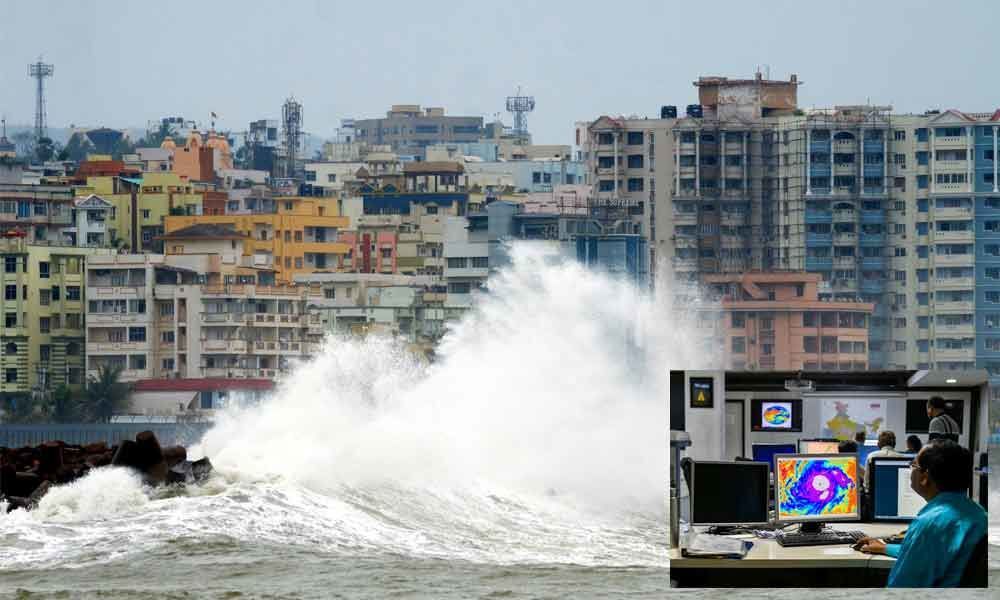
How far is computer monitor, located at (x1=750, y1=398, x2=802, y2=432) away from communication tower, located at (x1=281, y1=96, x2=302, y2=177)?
300 ft

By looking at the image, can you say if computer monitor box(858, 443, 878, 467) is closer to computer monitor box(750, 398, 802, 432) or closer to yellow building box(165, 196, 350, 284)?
computer monitor box(750, 398, 802, 432)

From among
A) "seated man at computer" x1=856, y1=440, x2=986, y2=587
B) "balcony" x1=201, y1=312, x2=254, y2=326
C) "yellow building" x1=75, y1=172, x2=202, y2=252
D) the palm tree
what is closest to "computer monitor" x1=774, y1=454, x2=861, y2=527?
"seated man at computer" x1=856, y1=440, x2=986, y2=587

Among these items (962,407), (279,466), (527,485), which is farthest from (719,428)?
(527,485)

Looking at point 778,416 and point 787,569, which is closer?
point 787,569

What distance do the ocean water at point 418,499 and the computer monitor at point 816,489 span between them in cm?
398

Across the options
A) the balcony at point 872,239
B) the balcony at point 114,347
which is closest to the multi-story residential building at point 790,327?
the balcony at point 872,239

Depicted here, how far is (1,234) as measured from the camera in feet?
230

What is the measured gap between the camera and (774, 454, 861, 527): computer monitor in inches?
272

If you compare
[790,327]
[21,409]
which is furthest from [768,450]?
[790,327]

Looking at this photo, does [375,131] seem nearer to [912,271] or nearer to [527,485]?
[912,271]

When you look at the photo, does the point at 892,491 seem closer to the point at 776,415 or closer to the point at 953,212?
the point at 776,415

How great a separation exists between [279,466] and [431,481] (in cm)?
173

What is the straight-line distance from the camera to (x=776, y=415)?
7688mm

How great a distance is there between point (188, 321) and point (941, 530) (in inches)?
2564
